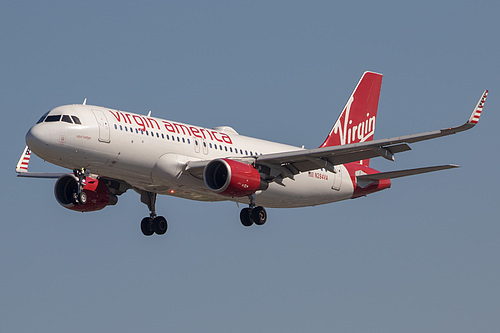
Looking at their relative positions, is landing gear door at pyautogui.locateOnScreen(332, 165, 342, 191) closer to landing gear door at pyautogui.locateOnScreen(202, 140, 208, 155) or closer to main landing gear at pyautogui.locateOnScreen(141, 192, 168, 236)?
landing gear door at pyautogui.locateOnScreen(202, 140, 208, 155)

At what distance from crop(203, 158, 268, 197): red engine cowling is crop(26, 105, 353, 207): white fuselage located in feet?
3.58

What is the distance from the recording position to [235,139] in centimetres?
5344

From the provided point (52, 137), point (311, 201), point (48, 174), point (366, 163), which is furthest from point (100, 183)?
point (366, 163)

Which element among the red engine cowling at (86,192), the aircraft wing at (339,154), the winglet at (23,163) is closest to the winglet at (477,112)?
the aircraft wing at (339,154)

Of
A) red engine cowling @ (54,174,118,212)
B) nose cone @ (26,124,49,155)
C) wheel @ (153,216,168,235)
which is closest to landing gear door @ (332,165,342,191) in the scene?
wheel @ (153,216,168,235)

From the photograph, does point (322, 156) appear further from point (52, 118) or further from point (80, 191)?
point (52, 118)

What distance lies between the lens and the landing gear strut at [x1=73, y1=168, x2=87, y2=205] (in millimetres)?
48188

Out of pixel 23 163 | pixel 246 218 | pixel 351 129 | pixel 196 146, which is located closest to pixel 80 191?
pixel 196 146

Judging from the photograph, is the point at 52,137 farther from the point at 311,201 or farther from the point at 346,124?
the point at 346,124

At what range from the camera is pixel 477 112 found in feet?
141

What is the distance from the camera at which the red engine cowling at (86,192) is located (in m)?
52.9

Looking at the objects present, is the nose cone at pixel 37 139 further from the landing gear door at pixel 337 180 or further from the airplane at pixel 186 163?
the landing gear door at pixel 337 180

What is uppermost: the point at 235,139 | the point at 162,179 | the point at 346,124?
the point at 346,124

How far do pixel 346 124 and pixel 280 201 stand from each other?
10.1 metres
